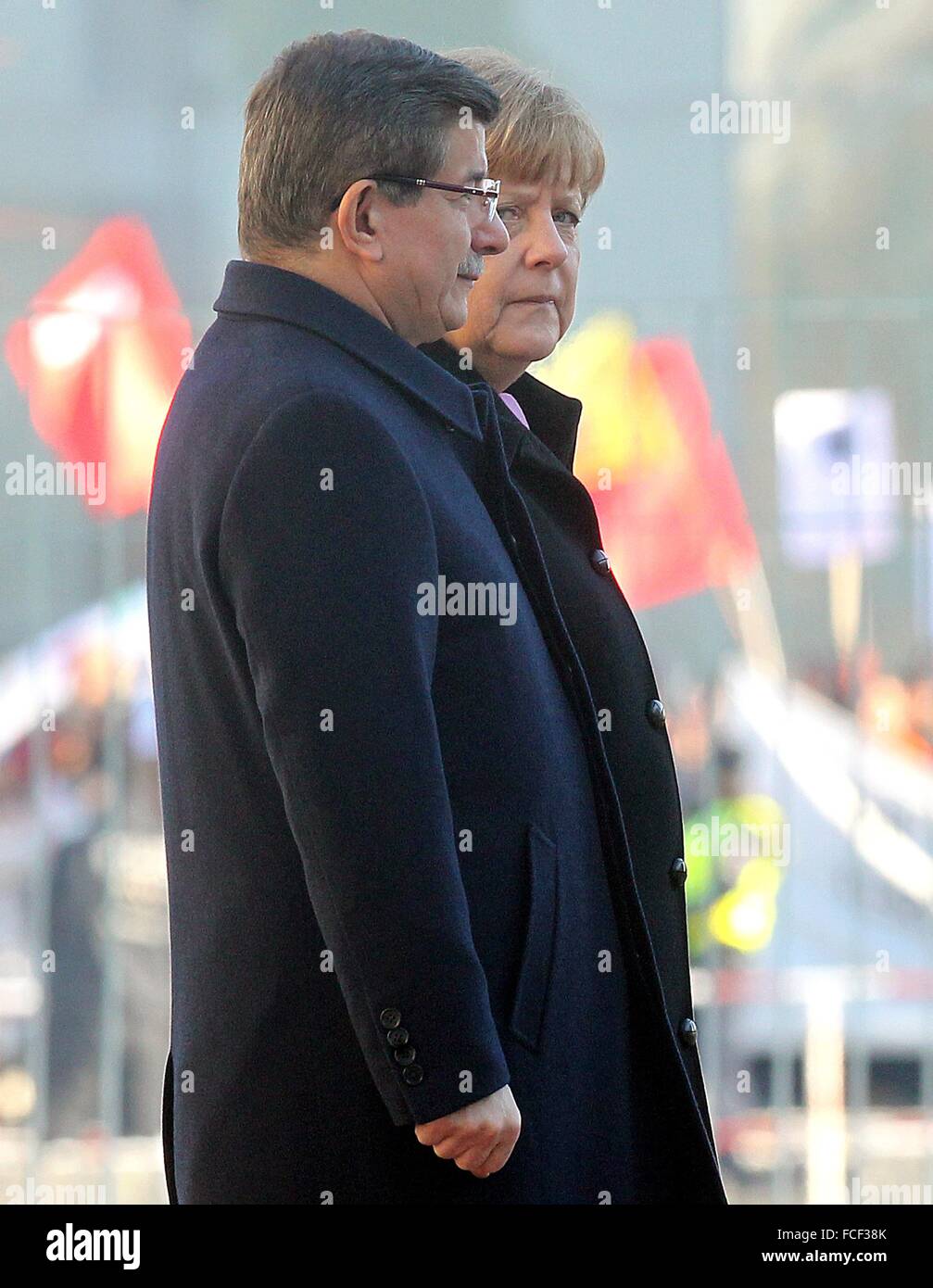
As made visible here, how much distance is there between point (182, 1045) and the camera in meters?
1.57

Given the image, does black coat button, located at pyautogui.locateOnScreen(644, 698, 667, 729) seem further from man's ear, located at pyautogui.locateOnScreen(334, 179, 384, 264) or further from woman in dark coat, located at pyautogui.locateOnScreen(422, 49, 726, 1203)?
man's ear, located at pyautogui.locateOnScreen(334, 179, 384, 264)

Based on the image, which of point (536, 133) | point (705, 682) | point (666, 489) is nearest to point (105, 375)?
point (666, 489)

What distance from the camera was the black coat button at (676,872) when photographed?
1718 millimetres

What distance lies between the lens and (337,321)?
60.7 inches

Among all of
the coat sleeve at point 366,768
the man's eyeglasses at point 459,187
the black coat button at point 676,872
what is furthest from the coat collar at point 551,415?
the coat sleeve at point 366,768

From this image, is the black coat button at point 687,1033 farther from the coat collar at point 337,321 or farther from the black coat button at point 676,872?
the coat collar at point 337,321

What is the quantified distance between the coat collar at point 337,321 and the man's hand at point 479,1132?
61 centimetres

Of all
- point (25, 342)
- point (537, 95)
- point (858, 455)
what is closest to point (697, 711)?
point (858, 455)

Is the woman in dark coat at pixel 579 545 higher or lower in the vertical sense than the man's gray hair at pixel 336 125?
lower

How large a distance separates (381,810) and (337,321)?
46 centimetres

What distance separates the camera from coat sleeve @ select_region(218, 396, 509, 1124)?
4.49ft

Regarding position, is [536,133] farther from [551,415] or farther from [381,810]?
[381,810]
